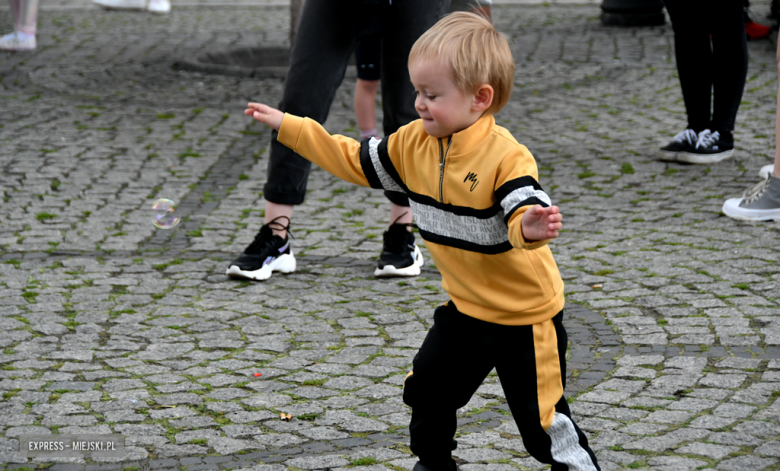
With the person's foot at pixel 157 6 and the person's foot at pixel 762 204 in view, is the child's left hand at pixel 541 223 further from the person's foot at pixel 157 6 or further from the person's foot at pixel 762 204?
the person's foot at pixel 157 6

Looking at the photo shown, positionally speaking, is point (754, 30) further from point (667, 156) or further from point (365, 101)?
point (365, 101)

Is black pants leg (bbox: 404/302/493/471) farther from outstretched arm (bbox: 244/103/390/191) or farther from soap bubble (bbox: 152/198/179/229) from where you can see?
soap bubble (bbox: 152/198/179/229)

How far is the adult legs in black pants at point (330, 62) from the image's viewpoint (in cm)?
402

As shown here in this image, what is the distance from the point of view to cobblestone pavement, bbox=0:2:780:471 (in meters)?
2.89

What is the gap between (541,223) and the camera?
6.54 feet

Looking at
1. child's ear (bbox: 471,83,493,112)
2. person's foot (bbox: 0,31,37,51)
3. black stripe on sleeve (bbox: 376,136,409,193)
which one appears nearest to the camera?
child's ear (bbox: 471,83,493,112)

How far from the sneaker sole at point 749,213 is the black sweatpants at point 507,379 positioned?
2948 mm

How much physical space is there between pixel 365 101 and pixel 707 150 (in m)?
2.20

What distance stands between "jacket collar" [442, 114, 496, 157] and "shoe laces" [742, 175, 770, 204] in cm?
310

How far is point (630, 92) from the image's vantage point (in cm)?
793

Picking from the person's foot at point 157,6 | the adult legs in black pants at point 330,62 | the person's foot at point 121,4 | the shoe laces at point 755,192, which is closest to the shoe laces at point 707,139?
the shoe laces at point 755,192

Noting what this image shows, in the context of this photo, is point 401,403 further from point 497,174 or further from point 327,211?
point 327,211

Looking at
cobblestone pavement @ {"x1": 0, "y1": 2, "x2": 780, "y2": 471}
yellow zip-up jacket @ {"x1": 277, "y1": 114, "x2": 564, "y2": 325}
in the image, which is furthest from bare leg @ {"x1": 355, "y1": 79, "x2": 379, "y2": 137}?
yellow zip-up jacket @ {"x1": 277, "y1": 114, "x2": 564, "y2": 325}

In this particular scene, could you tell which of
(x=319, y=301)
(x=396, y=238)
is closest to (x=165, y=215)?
(x=319, y=301)
